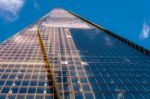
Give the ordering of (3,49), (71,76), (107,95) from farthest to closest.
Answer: (3,49) → (71,76) → (107,95)

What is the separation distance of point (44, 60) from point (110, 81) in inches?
721

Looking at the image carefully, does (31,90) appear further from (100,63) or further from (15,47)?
(15,47)

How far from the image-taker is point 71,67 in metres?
72.8

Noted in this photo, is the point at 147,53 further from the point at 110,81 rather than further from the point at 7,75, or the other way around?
the point at 7,75

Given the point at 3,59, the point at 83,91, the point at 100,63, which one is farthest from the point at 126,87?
the point at 3,59

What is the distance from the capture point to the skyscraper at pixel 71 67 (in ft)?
190

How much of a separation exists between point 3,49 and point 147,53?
36.3 meters

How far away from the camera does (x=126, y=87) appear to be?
202 feet

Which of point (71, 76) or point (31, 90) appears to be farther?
point (71, 76)

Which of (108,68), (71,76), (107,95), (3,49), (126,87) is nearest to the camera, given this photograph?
(107,95)

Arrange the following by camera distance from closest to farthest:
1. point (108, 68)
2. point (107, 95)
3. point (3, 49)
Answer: point (107, 95)
point (108, 68)
point (3, 49)

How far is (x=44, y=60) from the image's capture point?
7675cm

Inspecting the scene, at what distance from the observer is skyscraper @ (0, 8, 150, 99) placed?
57.8 meters

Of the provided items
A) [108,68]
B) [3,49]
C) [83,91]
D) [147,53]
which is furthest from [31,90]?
[147,53]
